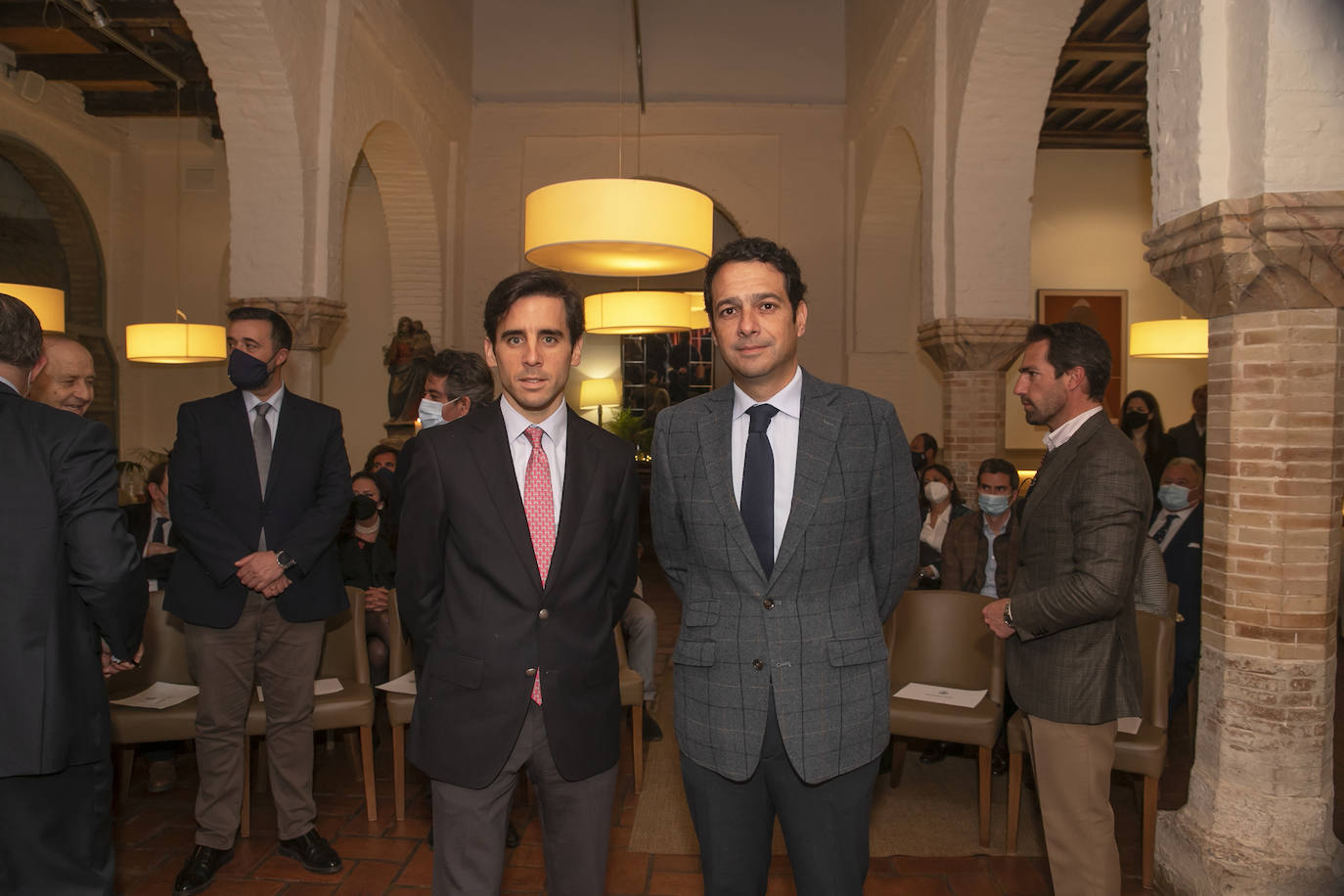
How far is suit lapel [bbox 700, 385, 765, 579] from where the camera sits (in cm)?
185

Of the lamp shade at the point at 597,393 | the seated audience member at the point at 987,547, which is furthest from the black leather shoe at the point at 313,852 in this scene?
the lamp shade at the point at 597,393

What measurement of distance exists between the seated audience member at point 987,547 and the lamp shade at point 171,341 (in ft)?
21.9

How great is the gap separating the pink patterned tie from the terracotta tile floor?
4.84 ft

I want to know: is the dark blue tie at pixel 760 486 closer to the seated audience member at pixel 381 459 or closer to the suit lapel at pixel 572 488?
the suit lapel at pixel 572 488

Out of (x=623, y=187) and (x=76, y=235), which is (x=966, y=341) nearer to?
(x=623, y=187)

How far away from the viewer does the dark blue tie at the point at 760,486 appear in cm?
188

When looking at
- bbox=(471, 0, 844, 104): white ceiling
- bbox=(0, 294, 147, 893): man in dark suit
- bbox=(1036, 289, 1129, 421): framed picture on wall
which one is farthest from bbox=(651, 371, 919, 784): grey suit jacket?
bbox=(1036, 289, 1129, 421): framed picture on wall

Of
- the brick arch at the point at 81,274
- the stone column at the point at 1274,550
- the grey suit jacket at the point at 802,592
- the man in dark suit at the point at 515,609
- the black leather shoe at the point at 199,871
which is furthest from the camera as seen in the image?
the brick arch at the point at 81,274

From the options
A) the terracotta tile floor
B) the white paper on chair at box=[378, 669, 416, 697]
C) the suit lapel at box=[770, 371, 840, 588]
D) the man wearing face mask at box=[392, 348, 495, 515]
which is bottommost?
the terracotta tile floor

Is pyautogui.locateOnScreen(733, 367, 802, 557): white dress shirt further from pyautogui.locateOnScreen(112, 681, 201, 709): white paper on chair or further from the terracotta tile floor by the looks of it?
pyautogui.locateOnScreen(112, 681, 201, 709): white paper on chair

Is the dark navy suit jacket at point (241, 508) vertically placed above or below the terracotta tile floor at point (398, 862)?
above

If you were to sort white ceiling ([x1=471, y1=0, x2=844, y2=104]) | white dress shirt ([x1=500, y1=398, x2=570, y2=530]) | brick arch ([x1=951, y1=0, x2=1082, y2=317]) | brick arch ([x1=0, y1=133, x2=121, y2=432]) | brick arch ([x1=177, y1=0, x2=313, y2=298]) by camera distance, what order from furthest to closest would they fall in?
white ceiling ([x1=471, y1=0, x2=844, y2=104]), brick arch ([x1=0, y1=133, x2=121, y2=432]), brick arch ([x1=951, y1=0, x2=1082, y2=317]), brick arch ([x1=177, y1=0, x2=313, y2=298]), white dress shirt ([x1=500, y1=398, x2=570, y2=530])

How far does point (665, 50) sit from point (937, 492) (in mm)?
7455

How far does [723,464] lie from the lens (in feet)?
6.26
